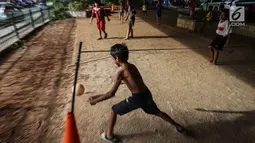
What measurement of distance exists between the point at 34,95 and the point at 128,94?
1980 millimetres

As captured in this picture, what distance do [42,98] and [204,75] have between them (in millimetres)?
3979

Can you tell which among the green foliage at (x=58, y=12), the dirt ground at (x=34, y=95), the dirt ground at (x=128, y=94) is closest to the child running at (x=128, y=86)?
the dirt ground at (x=128, y=94)

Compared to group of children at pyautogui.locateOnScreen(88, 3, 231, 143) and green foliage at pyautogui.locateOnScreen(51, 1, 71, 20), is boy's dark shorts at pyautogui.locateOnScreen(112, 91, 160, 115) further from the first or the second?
green foliage at pyautogui.locateOnScreen(51, 1, 71, 20)

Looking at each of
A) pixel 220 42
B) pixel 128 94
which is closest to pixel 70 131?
pixel 128 94

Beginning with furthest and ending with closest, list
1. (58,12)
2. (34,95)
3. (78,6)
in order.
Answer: (78,6)
(58,12)
(34,95)

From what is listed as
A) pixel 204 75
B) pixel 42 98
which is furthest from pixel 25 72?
pixel 204 75

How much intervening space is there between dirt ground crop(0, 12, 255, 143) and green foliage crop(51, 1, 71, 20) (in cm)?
1141

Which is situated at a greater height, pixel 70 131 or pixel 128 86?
pixel 128 86

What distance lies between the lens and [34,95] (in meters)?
4.03

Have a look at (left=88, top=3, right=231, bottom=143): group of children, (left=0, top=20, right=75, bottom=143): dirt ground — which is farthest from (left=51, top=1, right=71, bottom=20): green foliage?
(left=88, top=3, right=231, bottom=143): group of children

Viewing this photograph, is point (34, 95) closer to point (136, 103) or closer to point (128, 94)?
point (128, 94)

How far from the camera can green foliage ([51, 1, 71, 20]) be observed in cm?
1713

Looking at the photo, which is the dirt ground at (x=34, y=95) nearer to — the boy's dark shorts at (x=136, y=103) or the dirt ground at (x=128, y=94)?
the dirt ground at (x=128, y=94)

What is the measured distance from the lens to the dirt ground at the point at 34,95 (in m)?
2.97
